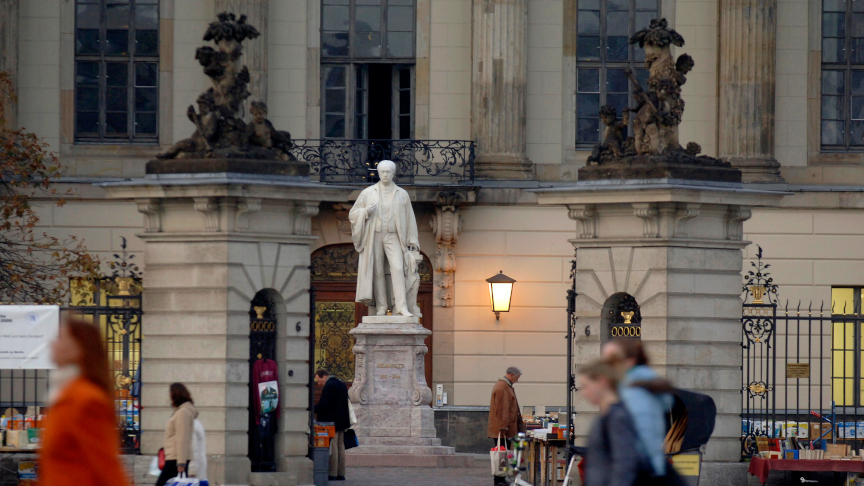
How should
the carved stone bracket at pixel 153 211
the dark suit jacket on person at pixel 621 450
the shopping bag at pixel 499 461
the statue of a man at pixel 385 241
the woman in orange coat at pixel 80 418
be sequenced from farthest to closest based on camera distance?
the statue of a man at pixel 385 241 → the shopping bag at pixel 499 461 → the carved stone bracket at pixel 153 211 → the dark suit jacket on person at pixel 621 450 → the woman in orange coat at pixel 80 418

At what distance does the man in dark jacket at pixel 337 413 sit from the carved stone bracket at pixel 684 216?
4.67 meters

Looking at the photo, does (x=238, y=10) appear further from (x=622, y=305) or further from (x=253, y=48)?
(x=622, y=305)

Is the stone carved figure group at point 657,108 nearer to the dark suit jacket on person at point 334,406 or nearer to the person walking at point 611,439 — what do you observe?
the dark suit jacket on person at point 334,406

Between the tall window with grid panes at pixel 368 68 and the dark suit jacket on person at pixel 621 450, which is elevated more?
the tall window with grid panes at pixel 368 68

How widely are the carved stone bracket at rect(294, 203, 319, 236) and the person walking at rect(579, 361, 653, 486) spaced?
312 inches

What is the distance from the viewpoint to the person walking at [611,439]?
7.57 meters

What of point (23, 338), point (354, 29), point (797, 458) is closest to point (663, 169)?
point (797, 458)

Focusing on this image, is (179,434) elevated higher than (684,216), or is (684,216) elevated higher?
(684,216)

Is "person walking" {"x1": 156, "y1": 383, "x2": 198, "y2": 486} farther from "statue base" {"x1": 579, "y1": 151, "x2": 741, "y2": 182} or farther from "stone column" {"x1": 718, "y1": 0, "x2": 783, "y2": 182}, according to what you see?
"stone column" {"x1": 718, "y1": 0, "x2": 783, "y2": 182}

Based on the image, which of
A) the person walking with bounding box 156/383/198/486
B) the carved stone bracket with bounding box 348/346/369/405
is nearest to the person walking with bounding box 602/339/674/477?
the person walking with bounding box 156/383/198/486

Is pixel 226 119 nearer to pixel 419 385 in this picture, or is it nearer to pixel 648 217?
pixel 648 217

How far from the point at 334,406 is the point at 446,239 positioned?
24.0 ft

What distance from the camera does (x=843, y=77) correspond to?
86.3 feet

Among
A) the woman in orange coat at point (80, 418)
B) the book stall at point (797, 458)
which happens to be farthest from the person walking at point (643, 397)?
the book stall at point (797, 458)
